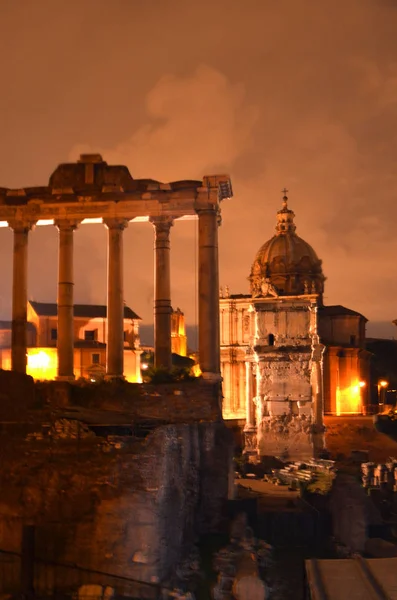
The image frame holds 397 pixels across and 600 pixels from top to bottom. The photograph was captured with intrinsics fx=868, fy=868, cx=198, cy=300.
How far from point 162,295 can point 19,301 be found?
17.6 feet

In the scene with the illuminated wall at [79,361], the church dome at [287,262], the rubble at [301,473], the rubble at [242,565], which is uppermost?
the church dome at [287,262]

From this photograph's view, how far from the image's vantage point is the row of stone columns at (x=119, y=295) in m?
30.2

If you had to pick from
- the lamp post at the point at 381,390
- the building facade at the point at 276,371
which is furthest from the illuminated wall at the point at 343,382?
the lamp post at the point at 381,390

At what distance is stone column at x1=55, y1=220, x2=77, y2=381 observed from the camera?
103ft

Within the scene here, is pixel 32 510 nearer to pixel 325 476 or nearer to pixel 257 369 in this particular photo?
pixel 325 476

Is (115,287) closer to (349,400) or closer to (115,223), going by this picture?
(115,223)

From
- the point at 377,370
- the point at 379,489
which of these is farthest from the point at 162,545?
the point at 377,370

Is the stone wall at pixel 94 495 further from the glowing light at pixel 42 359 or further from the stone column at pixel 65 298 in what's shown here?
the glowing light at pixel 42 359

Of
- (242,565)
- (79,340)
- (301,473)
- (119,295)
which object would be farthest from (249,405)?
(242,565)

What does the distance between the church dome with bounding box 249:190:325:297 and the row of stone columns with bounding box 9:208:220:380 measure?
1703 inches

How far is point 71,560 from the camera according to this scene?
1845 centimetres

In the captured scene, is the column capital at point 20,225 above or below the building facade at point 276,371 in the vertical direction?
above

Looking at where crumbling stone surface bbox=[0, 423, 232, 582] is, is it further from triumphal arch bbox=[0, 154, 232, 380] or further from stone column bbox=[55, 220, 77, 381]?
stone column bbox=[55, 220, 77, 381]

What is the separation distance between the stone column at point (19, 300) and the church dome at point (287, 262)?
43433 millimetres
